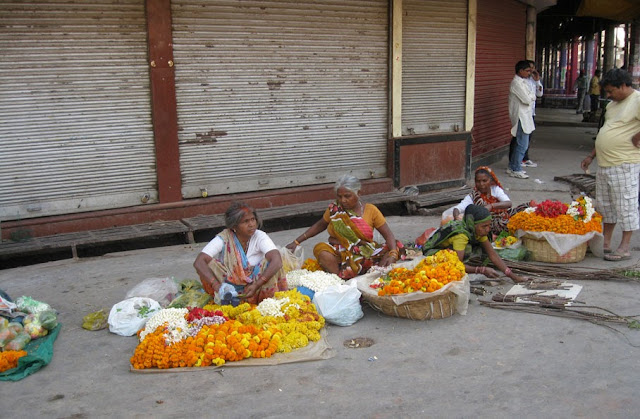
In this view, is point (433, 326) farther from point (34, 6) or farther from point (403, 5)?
point (403, 5)

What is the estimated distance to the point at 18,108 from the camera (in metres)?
7.00

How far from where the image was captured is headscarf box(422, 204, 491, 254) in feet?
19.8

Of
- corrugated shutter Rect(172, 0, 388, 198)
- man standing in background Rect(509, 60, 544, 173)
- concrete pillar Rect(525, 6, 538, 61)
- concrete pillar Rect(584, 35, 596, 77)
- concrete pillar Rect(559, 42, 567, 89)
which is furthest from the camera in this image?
concrete pillar Rect(559, 42, 567, 89)

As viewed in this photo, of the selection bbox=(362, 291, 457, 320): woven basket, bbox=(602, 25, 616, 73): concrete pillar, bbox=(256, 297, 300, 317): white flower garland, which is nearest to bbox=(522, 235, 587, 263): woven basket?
bbox=(362, 291, 457, 320): woven basket

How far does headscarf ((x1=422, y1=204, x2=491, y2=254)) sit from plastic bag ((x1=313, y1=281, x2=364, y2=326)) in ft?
4.02

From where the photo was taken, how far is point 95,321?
532cm

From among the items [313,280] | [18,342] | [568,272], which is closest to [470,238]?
[568,272]

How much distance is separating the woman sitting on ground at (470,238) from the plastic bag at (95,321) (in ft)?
9.42

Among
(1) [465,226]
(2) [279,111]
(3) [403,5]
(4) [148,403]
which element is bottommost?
(4) [148,403]

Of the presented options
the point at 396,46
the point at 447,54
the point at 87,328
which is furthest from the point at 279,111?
the point at 87,328

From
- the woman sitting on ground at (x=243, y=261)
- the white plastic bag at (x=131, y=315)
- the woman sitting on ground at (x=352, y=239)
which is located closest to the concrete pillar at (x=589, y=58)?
the woman sitting on ground at (x=352, y=239)

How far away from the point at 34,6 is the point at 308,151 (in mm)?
3755

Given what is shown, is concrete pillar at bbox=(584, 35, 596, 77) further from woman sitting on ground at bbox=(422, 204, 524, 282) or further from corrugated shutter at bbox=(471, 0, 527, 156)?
woman sitting on ground at bbox=(422, 204, 524, 282)

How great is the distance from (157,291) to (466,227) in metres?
2.80
